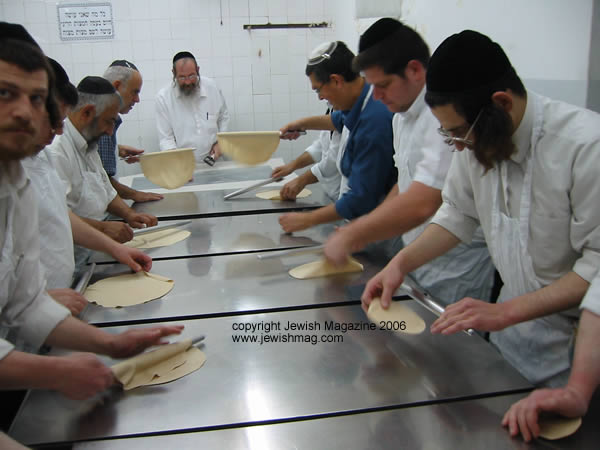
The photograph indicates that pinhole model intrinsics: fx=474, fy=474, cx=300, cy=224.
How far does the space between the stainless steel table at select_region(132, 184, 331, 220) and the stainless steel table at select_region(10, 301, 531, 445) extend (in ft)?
4.39

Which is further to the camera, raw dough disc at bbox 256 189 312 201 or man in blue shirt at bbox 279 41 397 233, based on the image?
raw dough disc at bbox 256 189 312 201

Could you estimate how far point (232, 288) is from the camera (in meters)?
1.54

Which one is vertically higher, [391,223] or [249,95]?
[249,95]

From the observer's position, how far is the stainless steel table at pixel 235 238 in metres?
1.93

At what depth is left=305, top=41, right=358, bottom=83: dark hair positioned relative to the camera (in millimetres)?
1966

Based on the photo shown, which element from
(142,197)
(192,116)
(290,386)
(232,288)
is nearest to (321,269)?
(232,288)

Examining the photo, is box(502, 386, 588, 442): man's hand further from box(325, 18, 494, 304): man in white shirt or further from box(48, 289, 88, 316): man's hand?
box(48, 289, 88, 316): man's hand

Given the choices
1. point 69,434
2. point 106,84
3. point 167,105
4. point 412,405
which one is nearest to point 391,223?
point 412,405

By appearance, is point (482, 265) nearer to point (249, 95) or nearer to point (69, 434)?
point (69, 434)

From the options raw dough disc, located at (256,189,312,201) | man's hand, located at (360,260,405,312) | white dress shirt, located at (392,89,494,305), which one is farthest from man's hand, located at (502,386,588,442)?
raw dough disc, located at (256,189,312,201)

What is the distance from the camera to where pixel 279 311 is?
1364mm

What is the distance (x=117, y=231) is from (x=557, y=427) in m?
1.72

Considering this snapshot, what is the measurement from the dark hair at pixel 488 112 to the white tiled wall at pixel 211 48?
4.28 metres

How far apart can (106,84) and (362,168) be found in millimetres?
1167
